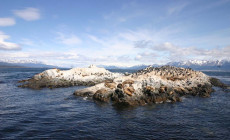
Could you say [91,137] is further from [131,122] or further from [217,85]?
[217,85]

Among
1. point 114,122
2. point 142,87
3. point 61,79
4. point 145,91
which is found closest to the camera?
point 114,122

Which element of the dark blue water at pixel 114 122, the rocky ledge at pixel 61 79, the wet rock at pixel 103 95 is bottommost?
the dark blue water at pixel 114 122

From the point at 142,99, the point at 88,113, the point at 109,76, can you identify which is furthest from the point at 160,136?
the point at 109,76

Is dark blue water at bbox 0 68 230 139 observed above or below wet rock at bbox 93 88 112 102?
below

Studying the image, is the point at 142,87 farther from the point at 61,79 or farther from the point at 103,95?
the point at 61,79

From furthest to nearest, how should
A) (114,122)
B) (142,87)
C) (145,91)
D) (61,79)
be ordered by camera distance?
(61,79) < (142,87) < (145,91) < (114,122)

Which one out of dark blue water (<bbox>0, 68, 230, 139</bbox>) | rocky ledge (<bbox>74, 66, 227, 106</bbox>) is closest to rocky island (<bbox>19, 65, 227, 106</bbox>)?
rocky ledge (<bbox>74, 66, 227, 106</bbox>)

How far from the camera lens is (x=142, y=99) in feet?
81.8

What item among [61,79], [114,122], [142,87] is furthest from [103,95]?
[61,79]

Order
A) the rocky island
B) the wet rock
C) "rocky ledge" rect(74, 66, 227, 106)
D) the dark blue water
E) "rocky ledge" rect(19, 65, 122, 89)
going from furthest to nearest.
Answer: "rocky ledge" rect(19, 65, 122, 89) → the wet rock → the rocky island → "rocky ledge" rect(74, 66, 227, 106) → the dark blue water

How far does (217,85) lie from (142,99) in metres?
35.1

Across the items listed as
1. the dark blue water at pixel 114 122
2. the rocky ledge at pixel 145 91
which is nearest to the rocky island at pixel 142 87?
the rocky ledge at pixel 145 91

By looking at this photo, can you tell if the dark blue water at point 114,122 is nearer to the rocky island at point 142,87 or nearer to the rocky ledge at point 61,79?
the rocky island at point 142,87

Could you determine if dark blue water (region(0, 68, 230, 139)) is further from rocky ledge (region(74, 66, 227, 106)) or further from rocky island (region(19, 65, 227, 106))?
rocky island (region(19, 65, 227, 106))
